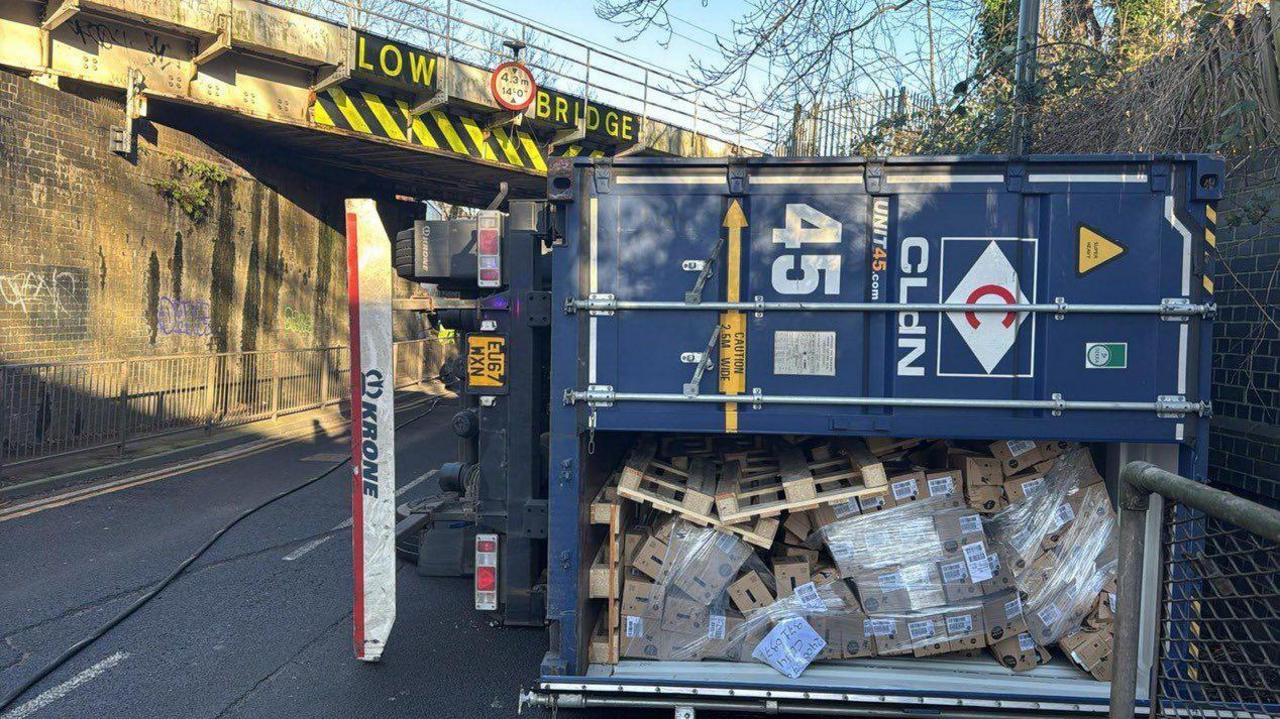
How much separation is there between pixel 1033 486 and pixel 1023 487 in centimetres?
6

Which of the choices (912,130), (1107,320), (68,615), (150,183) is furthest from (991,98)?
(150,183)

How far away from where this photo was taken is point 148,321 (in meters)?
14.4

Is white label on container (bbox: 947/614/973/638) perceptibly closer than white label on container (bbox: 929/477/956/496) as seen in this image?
Yes

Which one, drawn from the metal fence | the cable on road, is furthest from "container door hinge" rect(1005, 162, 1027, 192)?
the metal fence

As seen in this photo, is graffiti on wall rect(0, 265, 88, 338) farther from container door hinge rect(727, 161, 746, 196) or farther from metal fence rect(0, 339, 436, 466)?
container door hinge rect(727, 161, 746, 196)

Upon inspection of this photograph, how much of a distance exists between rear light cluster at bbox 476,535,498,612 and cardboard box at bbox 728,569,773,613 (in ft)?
4.94

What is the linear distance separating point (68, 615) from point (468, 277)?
4.01 meters

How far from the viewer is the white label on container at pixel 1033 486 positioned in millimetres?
5016

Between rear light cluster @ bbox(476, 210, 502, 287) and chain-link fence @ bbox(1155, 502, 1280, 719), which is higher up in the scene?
rear light cluster @ bbox(476, 210, 502, 287)

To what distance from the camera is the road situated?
528cm

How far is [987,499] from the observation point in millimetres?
5027

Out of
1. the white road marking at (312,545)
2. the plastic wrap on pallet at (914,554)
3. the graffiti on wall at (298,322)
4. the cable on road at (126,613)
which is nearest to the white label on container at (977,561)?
the plastic wrap on pallet at (914,554)

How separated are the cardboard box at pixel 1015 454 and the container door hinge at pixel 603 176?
2.62 meters

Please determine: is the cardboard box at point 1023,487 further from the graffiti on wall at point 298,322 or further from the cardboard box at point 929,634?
the graffiti on wall at point 298,322
